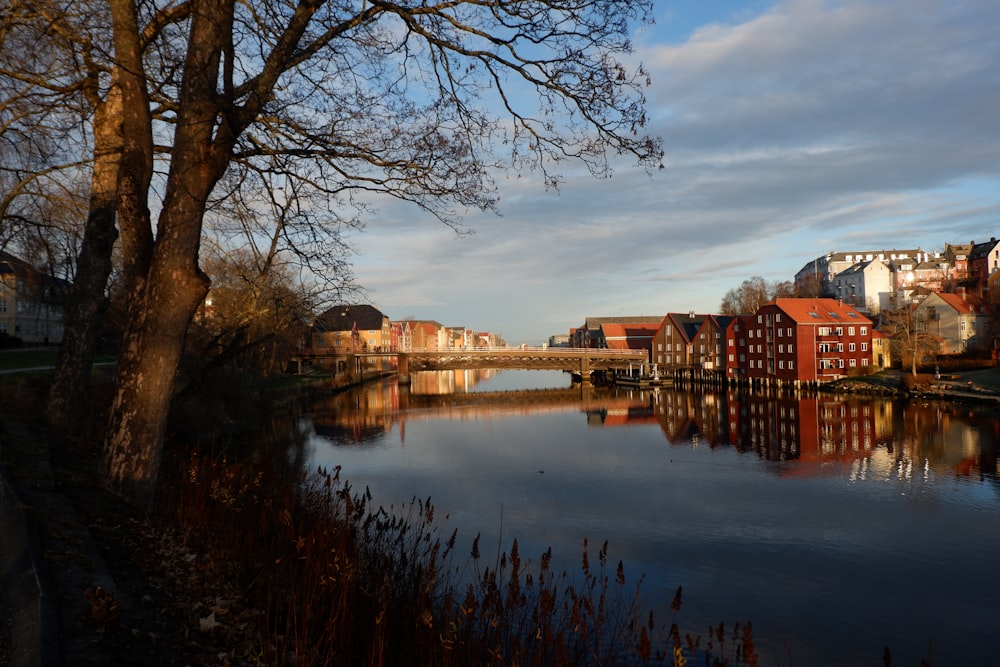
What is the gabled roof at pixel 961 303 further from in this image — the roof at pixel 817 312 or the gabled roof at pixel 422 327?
the gabled roof at pixel 422 327

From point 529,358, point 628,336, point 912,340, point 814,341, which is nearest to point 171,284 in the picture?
point 814,341

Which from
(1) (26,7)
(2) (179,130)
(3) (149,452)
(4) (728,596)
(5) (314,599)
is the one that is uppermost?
(1) (26,7)

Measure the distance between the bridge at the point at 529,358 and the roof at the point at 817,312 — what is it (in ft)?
66.8

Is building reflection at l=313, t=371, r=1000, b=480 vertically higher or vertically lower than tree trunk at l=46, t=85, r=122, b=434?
lower

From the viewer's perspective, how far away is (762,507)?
19.6 m

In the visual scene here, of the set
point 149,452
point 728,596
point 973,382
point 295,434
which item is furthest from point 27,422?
point 973,382

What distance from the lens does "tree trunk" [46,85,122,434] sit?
26.8 feet

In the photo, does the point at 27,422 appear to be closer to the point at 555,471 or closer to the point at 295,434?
the point at 555,471

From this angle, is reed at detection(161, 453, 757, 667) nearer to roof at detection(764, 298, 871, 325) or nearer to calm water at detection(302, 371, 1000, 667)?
calm water at detection(302, 371, 1000, 667)

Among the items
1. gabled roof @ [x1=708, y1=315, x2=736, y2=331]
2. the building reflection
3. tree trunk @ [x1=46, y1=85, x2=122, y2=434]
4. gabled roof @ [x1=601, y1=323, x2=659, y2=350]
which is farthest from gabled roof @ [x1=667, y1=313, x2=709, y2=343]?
tree trunk @ [x1=46, y1=85, x2=122, y2=434]

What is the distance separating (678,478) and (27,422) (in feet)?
67.9

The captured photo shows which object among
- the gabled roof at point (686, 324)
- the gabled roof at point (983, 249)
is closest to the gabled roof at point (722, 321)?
the gabled roof at point (686, 324)

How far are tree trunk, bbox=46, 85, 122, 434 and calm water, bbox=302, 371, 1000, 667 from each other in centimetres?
841

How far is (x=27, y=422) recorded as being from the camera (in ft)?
32.0
